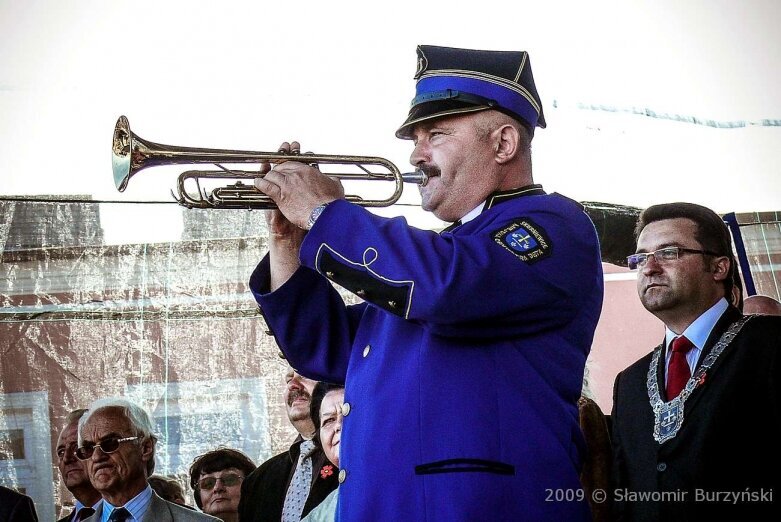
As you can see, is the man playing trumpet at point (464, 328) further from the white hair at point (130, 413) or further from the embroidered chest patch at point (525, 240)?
the white hair at point (130, 413)

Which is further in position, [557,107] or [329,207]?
[557,107]

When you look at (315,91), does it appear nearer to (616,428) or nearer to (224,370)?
(224,370)

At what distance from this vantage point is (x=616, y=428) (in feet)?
11.3

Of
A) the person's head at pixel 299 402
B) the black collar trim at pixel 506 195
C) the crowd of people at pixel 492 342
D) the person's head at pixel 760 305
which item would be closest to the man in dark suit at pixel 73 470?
the person's head at pixel 299 402

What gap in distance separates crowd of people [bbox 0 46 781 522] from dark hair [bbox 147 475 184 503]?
4.01 ft

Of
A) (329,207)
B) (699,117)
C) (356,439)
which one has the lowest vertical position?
(356,439)

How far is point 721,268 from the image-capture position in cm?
352

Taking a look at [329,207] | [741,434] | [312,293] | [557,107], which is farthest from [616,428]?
[557,107]

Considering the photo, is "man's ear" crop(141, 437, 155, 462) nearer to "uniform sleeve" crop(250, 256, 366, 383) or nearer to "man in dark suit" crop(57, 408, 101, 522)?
"man in dark suit" crop(57, 408, 101, 522)

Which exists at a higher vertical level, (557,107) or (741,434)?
(557,107)

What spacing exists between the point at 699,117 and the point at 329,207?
3.61 meters

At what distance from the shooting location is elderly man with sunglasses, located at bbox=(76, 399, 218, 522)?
4094 mm

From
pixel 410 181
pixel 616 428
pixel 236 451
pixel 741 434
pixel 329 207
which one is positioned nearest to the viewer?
pixel 329 207

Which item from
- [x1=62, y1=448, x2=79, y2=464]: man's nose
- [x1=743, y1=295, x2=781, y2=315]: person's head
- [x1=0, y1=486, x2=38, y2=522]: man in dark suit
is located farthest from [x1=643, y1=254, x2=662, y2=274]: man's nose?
[x1=0, y1=486, x2=38, y2=522]: man in dark suit
